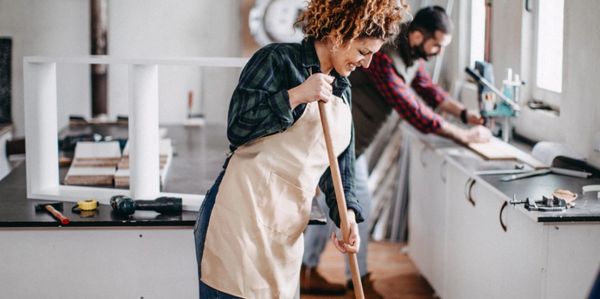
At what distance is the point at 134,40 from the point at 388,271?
2.63 metres

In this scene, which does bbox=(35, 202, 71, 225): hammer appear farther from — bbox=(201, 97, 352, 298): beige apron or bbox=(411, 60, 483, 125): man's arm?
bbox=(411, 60, 483, 125): man's arm

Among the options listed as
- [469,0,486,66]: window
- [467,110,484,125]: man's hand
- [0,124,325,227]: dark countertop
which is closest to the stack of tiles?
[0,124,325,227]: dark countertop

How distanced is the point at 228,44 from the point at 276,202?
13.9 ft

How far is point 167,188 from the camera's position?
10.7 ft

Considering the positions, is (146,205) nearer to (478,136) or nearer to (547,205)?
(547,205)

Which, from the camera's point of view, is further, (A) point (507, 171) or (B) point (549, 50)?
(B) point (549, 50)

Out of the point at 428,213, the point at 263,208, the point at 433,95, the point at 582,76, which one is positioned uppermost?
the point at 582,76

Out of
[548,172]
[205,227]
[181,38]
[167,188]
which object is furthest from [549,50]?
[181,38]

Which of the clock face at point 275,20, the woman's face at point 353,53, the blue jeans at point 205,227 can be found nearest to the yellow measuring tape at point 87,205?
the blue jeans at point 205,227

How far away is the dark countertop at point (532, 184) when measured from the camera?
274 centimetres

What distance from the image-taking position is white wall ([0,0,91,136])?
245 inches

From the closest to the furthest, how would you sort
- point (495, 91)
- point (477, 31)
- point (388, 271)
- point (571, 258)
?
point (571, 258) → point (495, 91) → point (388, 271) → point (477, 31)

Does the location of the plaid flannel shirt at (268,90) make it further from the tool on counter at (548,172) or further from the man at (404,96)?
the man at (404,96)

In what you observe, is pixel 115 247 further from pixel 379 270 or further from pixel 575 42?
pixel 379 270
